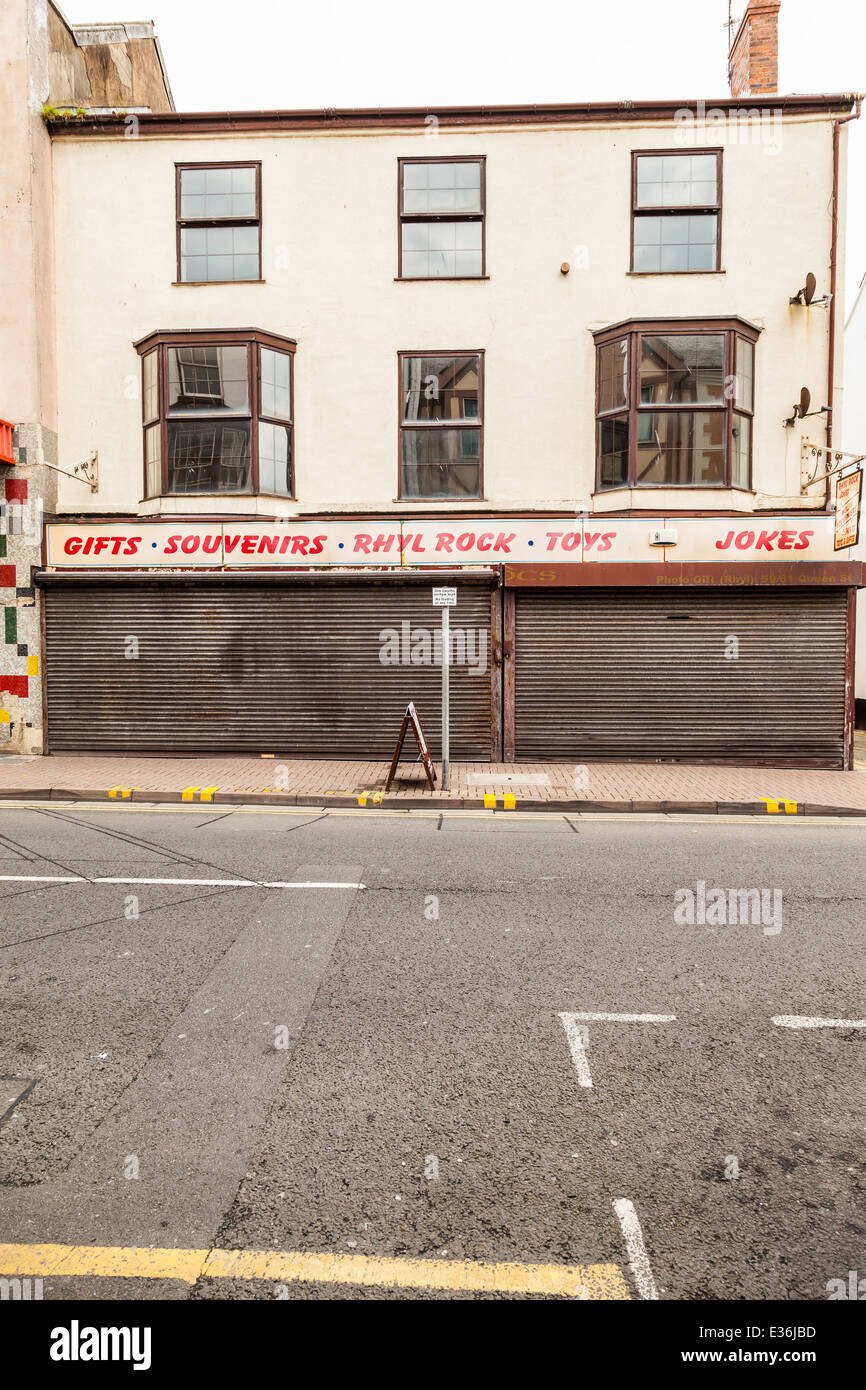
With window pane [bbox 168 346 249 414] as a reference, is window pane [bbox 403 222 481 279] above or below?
above

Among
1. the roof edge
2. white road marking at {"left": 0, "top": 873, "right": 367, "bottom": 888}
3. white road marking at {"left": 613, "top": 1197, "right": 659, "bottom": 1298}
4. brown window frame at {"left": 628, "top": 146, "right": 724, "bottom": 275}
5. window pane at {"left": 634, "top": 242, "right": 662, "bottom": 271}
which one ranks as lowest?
white road marking at {"left": 0, "top": 873, "right": 367, "bottom": 888}

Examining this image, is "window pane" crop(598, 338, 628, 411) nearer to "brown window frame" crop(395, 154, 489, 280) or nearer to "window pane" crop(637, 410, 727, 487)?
"window pane" crop(637, 410, 727, 487)

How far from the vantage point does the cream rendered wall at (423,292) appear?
45.1 ft

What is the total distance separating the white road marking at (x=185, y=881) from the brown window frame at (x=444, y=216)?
11438 millimetres

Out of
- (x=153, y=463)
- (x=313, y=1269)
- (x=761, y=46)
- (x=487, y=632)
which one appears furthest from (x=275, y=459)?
(x=313, y=1269)

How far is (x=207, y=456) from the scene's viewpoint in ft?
46.2

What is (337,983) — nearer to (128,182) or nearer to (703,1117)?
(703,1117)

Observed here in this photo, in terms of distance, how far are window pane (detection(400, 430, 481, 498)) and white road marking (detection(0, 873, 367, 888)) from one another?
8.98m

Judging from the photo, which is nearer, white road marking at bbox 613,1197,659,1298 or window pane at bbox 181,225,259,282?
white road marking at bbox 613,1197,659,1298

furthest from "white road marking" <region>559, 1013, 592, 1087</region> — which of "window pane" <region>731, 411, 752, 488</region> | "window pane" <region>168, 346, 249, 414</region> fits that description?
"window pane" <region>168, 346, 249, 414</region>

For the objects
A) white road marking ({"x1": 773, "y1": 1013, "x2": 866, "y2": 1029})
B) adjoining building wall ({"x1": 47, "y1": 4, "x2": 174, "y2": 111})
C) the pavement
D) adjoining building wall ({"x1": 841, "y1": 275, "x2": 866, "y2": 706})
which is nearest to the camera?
white road marking ({"x1": 773, "y1": 1013, "x2": 866, "y2": 1029})

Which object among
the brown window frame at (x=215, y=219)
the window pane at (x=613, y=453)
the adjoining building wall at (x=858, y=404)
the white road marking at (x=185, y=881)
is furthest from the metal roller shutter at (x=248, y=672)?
the adjoining building wall at (x=858, y=404)

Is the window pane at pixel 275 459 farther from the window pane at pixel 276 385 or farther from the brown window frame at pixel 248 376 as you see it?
the window pane at pixel 276 385

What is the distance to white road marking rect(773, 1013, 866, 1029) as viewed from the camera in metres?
4.38
